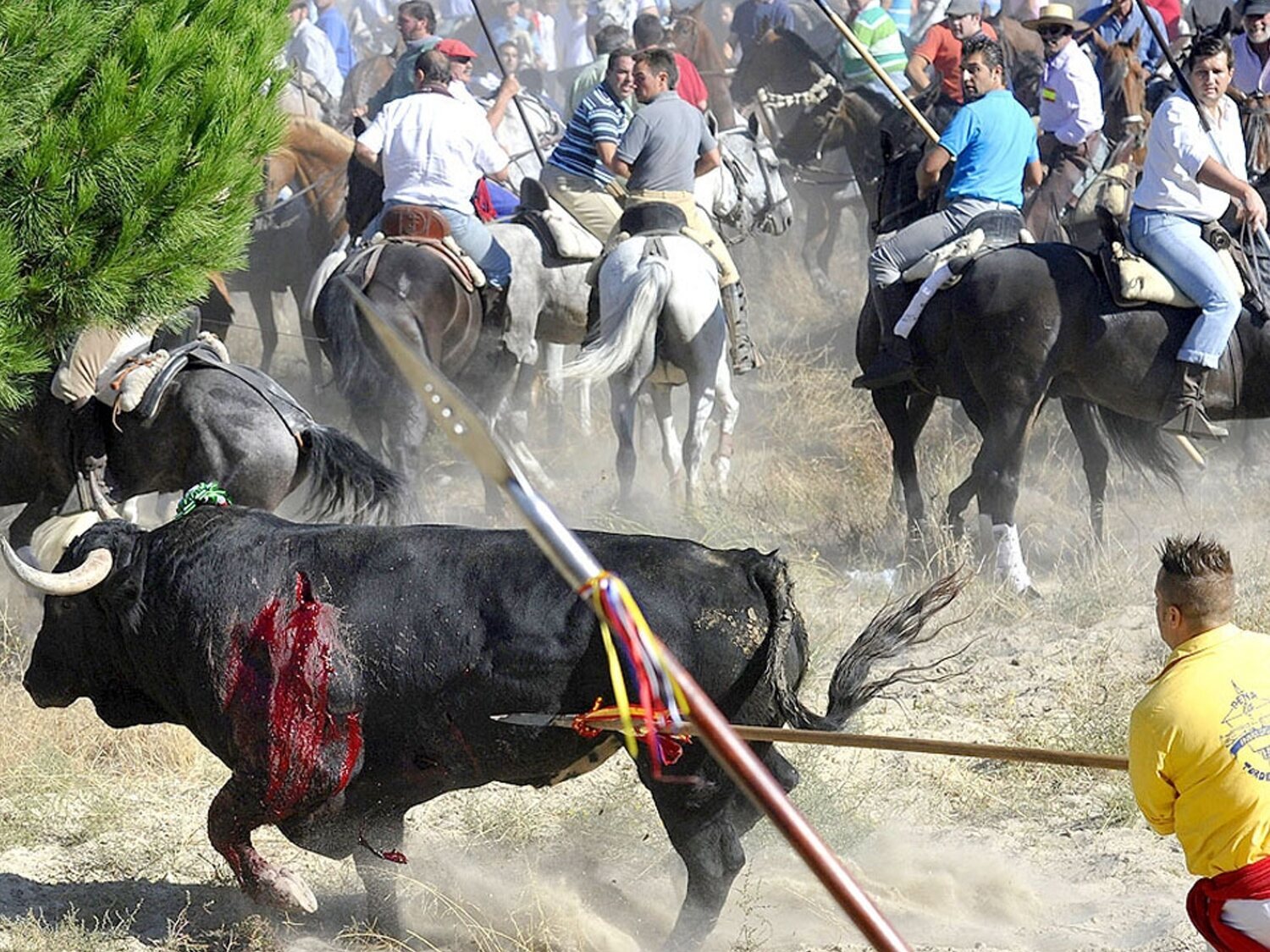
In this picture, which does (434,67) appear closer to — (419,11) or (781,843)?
(419,11)

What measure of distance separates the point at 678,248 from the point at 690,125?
1140 mm

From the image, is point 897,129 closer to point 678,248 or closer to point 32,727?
point 678,248

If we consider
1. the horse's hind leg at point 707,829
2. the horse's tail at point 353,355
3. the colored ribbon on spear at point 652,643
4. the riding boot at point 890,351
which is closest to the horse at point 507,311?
the horse's tail at point 353,355

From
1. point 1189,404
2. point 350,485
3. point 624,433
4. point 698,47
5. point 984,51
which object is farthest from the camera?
point 698,47

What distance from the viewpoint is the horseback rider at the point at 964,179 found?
10008 millimetres

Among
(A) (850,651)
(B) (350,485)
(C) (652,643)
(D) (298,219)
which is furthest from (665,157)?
(C) (652,643)

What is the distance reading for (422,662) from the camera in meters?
4.91

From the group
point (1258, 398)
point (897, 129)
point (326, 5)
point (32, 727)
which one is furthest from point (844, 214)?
point (32, 727)

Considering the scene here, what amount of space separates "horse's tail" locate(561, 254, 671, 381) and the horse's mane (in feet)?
17.1

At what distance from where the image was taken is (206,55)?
16.1 feet

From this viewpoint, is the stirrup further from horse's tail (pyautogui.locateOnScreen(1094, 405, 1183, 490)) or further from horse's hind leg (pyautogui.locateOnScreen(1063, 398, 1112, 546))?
horse's hind leg (pyautogui.locateOnScreen(1063, 398, 1112, 546))

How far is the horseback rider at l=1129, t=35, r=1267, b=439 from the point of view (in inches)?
348

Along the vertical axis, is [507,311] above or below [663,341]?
below

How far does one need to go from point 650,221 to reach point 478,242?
1.13m
